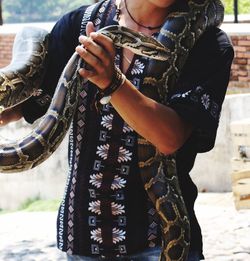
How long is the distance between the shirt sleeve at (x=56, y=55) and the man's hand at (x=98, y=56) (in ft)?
1.81

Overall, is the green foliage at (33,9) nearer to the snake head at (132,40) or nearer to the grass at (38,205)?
the grass at (38,205)

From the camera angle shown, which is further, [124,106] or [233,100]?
[233,100]

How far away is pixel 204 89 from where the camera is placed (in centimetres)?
259

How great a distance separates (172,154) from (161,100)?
201mm

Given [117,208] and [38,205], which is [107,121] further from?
[38,205]

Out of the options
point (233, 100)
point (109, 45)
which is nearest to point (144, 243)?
point (109, 45)

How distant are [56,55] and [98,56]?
703mm

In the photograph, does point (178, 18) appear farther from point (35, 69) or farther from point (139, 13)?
point (35, 69)

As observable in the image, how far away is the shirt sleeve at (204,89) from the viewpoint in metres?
2.56

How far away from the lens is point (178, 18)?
9.32 feet

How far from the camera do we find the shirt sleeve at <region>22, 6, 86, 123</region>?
112 inches

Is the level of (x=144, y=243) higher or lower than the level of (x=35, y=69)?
lower

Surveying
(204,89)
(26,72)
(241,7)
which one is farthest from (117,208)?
(241,7)

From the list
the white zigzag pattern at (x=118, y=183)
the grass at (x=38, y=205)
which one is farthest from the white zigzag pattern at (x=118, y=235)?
the grass at (x=38, y=205)
